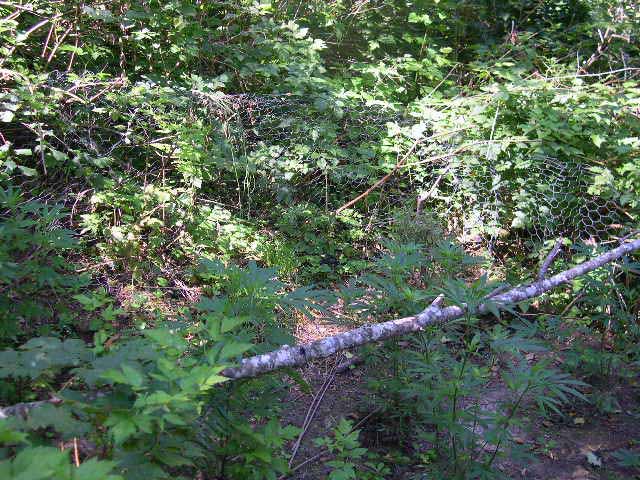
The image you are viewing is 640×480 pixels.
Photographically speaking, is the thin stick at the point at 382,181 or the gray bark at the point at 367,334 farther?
the thin stick at the point at 382,181

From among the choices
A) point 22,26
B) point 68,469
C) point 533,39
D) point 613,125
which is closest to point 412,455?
point 68,469

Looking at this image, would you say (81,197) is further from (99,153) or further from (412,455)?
(412,455)

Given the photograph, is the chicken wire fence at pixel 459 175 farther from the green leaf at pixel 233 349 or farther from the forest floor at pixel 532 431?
the green leaf at pixel 233 349

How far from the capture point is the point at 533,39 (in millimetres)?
7059

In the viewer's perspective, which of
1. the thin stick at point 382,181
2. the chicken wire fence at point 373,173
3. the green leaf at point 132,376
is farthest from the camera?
the thin stick at point 382,181

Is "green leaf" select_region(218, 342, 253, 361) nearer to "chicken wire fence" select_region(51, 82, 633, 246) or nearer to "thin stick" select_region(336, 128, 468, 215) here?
"chicken wire fence" select_region(51, 82, 633, 246)

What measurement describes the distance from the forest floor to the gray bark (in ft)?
1.85

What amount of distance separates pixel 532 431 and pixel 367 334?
1.58 metres

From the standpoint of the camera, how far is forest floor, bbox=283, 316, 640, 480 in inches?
118

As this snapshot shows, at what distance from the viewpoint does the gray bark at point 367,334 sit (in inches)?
78.3

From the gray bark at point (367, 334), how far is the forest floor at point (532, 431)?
56 centimetres

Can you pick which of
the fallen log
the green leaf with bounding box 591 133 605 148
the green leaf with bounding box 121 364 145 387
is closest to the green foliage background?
the green leaf with bounding box 591 133 605 148

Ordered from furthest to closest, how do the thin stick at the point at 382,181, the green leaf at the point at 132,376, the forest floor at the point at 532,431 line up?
the thin stick at the point at 382,181, the forest floor at the point at 532,431, the green leaf at the point at 132,376

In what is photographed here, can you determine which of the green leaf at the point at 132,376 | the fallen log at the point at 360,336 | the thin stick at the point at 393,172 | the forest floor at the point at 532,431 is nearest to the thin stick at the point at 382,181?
the thin stick at the point at 393,172
